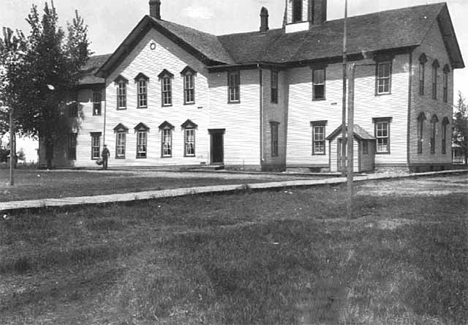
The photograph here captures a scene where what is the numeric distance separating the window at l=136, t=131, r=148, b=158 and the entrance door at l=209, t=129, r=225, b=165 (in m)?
5.18

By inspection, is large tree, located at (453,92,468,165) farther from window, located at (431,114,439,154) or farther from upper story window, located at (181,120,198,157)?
upper story window, located at (181,120,198,157)

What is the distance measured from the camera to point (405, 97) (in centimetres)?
2900

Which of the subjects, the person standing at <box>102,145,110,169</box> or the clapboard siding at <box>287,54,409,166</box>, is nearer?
the clapboard siding at <box>287,54,409,166</box>

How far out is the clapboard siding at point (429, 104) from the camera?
29.4 meters

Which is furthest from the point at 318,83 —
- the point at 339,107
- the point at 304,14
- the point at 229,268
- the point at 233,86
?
the point at 229,268

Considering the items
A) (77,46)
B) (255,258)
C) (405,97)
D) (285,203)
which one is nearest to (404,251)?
(255,258)

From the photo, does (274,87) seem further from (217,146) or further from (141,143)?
(141,143)

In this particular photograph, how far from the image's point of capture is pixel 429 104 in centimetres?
3145

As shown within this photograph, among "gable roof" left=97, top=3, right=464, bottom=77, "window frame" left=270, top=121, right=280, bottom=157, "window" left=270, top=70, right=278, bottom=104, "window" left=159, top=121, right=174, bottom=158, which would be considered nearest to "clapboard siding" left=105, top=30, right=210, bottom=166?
"window" left=159, top=121, right=174, bottom=158

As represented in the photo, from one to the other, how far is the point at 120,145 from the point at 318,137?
1360 centimetres

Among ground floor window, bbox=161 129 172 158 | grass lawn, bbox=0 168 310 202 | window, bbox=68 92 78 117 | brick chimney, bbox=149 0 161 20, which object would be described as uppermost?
brick chimney, bbox=149 0 161 20

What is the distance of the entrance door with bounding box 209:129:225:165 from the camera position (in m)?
33.4

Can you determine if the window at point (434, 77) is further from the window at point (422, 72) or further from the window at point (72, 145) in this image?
the window at point (72, 145)

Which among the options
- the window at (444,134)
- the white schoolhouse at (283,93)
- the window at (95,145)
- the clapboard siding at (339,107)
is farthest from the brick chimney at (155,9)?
the window at (444,134)
